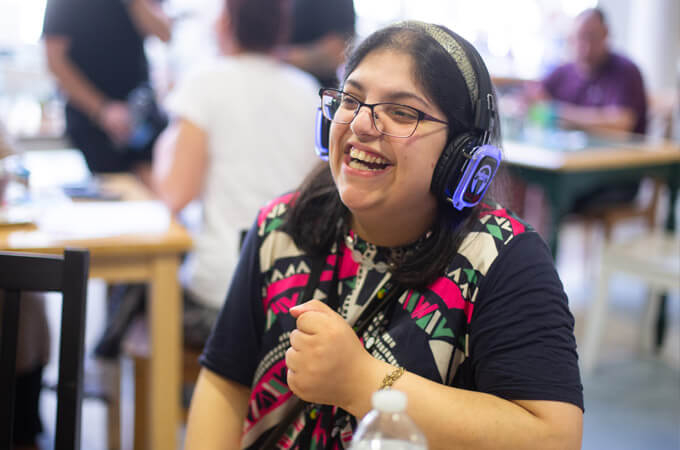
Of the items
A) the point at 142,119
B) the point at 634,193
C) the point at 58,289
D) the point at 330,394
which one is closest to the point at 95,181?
the point at 142,119

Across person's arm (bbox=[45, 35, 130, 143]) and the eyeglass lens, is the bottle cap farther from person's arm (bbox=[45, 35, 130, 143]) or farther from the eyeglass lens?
person's arm (bbox=[45, 35, 130, 143])

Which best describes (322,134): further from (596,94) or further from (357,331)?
(596,94)

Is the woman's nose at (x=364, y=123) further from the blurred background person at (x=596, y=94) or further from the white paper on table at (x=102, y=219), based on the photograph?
the blurred background person at (x=596, y=94)

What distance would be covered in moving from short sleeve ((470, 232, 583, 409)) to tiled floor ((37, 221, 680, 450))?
5.13 feet

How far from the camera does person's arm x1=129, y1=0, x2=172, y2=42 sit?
269 cm

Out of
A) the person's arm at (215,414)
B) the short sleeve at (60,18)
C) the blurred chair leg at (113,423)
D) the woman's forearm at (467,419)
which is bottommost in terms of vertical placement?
the blurred chair leg at (113,423)

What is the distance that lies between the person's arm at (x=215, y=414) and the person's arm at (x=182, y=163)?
93cm

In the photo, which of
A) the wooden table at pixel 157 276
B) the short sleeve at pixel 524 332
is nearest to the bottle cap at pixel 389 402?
the short sleeve at pixel 524 332

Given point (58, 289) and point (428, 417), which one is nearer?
point (428, 417)

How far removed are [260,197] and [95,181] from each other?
2.02 feet

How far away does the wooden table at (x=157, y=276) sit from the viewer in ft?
5.39

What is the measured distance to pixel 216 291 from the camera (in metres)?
1.89

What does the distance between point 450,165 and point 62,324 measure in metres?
0.58

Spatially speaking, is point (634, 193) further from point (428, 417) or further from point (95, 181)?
point (428, 417)
